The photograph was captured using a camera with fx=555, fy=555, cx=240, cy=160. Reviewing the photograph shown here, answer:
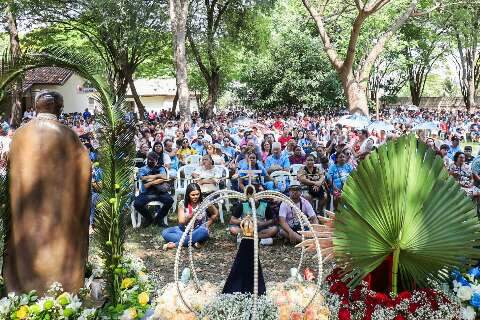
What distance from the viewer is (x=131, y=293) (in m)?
4.41

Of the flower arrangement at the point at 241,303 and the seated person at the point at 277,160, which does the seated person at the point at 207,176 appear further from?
the flower arrangement at the point at 241,303

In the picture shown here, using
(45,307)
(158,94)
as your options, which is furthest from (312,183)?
(158,94)

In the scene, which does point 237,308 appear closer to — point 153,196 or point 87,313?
point 87,313

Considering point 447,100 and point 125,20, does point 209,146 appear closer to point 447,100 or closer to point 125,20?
point 125,20

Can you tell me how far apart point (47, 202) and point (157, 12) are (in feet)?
71.1

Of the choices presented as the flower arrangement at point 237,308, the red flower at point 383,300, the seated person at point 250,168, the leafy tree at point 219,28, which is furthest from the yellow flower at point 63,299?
the leafy tree at point 219,28

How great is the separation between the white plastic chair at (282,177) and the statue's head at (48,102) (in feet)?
21.5

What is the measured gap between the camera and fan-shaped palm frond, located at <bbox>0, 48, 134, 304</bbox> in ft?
13.4

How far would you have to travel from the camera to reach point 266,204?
342 inches

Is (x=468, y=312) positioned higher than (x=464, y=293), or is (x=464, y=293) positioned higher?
(x=464, y=293)

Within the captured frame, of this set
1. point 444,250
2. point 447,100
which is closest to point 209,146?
point 444,250

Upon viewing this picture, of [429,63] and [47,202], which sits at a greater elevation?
[429,63]

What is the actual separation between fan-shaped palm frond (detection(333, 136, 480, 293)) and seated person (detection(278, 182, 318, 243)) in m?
4.35

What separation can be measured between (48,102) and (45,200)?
666 mm
